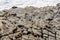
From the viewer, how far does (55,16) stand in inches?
213

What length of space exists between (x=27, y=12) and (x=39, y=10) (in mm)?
469

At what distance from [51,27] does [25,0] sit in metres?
3.30

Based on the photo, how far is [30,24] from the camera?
4.89 m

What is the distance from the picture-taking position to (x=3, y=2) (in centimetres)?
785

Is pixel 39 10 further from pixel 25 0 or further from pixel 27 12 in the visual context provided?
pixel 25 0

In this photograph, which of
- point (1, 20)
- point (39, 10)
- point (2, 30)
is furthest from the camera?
point (39, 10)

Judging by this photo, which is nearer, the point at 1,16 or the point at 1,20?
the point at 1,20

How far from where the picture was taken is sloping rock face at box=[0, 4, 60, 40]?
446cm

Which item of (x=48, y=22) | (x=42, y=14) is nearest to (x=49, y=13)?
(x=42, y=14)

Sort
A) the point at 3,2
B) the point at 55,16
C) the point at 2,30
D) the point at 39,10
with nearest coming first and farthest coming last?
the point at 2,30, the point at 55,16, the point at 39,10, the point at 3,2

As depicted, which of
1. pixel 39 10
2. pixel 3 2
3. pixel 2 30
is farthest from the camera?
pixel 3 2

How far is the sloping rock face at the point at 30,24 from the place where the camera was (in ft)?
14.6

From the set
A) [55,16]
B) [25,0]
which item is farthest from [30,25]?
[25,0]

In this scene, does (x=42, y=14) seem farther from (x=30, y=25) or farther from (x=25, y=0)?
(x=25, y=0)
